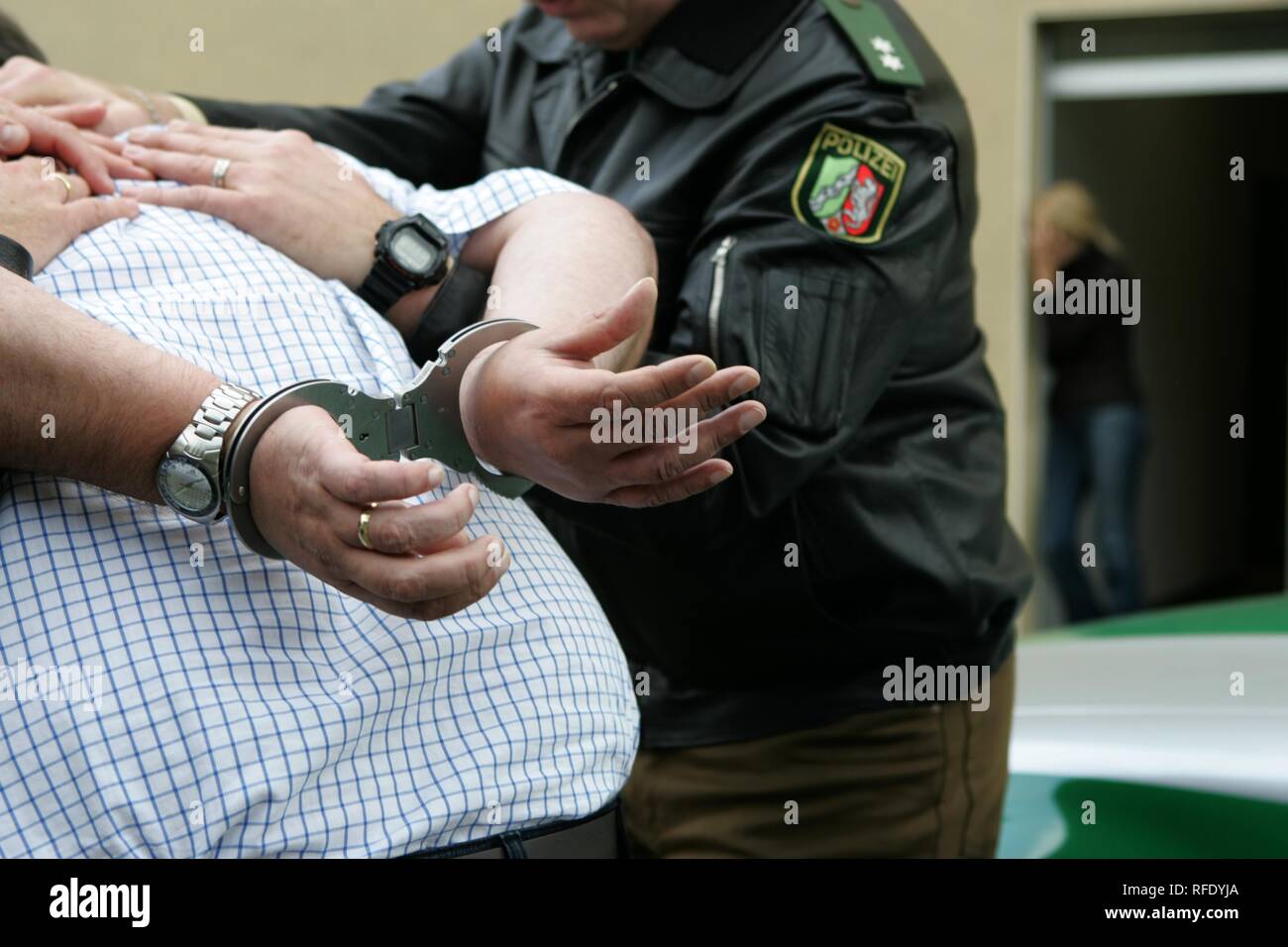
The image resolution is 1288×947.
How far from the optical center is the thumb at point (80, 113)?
4.20ft

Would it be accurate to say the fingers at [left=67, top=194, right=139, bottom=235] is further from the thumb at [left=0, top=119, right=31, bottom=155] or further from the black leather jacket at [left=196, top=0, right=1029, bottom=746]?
the black leather jacket at [left=196, top=0, right=1029, bottom=746]

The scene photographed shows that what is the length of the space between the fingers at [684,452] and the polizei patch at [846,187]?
0.51m

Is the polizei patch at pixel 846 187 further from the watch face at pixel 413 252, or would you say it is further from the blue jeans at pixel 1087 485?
the blue jeans at pixel 1087 485

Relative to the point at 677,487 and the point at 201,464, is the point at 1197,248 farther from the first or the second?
the point at 201,464

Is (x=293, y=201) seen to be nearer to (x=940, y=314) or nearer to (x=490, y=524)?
(x=490, y=524)

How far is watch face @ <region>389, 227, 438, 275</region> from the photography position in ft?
3.88

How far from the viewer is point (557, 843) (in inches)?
39.4

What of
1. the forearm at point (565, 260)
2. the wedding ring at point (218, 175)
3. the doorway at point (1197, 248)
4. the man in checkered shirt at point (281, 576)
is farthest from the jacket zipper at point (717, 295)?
the doorway at point (1197, 248)

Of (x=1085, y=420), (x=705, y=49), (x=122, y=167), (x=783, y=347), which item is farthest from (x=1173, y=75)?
(x=122, y=167)

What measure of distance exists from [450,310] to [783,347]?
0.32m

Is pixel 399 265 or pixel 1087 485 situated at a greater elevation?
pixel 399 265

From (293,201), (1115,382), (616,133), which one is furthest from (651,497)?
(1115,382)
